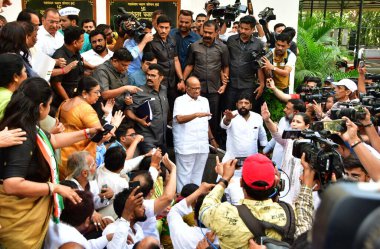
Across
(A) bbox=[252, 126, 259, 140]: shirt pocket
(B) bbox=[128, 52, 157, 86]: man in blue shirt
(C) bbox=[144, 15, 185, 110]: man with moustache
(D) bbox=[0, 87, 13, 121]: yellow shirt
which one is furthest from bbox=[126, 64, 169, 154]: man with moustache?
(D) bbox=[0, 87, 13, 121]: yellow shirt

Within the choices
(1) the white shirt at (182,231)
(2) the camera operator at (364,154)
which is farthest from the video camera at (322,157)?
(1) the white shirt at (182,231)

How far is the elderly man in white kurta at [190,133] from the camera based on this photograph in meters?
7.08

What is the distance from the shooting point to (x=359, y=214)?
0.72 m

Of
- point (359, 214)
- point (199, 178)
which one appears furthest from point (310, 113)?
point (359, 214)

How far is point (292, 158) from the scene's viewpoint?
18.2 ft

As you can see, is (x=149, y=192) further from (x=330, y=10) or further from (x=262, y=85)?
(x=330, y=10)

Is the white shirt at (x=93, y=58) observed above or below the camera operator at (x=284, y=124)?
above

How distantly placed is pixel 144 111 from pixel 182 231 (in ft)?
10.4

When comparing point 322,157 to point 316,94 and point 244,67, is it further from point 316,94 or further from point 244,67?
point 244,67

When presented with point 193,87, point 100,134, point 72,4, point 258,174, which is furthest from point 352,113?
point 72,4

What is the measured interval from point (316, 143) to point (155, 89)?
12.2ft

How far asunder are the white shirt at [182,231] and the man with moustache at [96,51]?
3370 mm

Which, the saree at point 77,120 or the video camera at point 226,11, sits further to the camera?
the video camera at point 226,11

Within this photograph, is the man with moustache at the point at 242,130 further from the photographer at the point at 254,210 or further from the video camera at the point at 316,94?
the photographer at the point at 254,210
